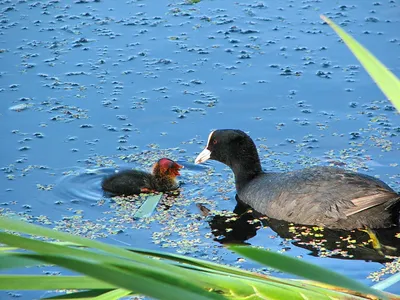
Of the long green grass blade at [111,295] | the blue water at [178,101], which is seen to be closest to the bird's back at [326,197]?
the blue water at [178,101]

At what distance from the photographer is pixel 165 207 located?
6.37m

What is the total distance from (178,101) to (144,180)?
4.79 ft

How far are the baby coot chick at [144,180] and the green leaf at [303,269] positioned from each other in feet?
15.2

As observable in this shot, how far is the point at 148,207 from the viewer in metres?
6.32

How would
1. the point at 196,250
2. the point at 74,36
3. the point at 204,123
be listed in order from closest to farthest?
1. the point at 196,250
2. the point at 204,123
3. the point at 74,36

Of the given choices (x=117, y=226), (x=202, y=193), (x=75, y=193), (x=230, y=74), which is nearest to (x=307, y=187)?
(x=202, y=193)

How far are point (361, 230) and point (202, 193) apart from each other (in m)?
1.35

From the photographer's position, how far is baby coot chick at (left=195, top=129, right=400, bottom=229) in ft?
18.9

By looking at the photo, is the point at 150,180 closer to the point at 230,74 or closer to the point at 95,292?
the point at 230,74

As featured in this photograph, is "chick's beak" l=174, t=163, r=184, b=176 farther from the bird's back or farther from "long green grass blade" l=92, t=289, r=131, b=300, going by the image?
"long green grass blade" l=92, t=289, r=131, b=300

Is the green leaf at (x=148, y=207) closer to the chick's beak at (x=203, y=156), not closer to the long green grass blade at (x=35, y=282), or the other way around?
the chick's beak at (x=203, y=156)

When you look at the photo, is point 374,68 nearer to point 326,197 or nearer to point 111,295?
point 111,295

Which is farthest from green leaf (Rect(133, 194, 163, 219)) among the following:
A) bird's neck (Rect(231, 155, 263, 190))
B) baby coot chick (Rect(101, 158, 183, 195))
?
bird's neck (Rect(231, 155, 263, 190))

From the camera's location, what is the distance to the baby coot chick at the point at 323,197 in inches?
227
